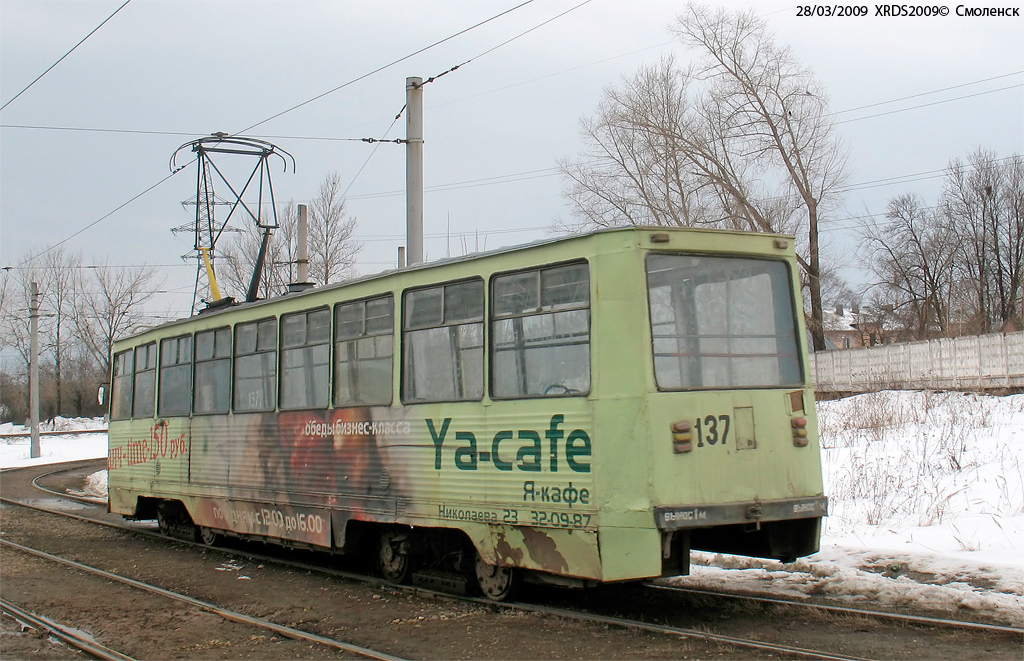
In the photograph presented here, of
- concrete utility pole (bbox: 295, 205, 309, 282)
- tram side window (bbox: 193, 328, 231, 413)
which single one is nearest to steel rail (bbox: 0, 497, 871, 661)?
tram side window (bbox: 193, 328, 231, 413)

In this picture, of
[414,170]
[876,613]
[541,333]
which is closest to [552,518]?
[541,333]

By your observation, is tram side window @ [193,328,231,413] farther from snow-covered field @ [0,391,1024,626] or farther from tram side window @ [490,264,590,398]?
snow-covered field @ [0,391,1024,626]

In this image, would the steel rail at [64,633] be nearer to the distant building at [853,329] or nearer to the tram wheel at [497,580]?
the tram wheel at [497,580]

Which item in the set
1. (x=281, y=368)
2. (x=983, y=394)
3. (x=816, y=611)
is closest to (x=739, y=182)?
(x=983, y=394)

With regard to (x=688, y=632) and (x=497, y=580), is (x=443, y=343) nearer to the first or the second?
(x=497, y=580)

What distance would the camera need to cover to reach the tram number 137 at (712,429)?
260 inches

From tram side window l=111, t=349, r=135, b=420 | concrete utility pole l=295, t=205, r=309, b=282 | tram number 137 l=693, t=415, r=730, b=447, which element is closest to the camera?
tram number 137 l=693, t=415, r=730, b=447

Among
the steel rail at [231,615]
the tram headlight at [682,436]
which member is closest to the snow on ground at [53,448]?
the steel rail at [231,615]

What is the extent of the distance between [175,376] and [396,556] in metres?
4.98

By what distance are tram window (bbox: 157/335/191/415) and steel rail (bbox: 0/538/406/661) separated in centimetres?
218

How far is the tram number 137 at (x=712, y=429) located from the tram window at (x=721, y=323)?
0.24 m

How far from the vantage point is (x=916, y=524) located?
9859 millimetres

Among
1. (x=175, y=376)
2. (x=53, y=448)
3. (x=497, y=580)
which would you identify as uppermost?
(x=175, y=376)

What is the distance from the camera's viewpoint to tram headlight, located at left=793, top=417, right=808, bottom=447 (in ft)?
22.9
